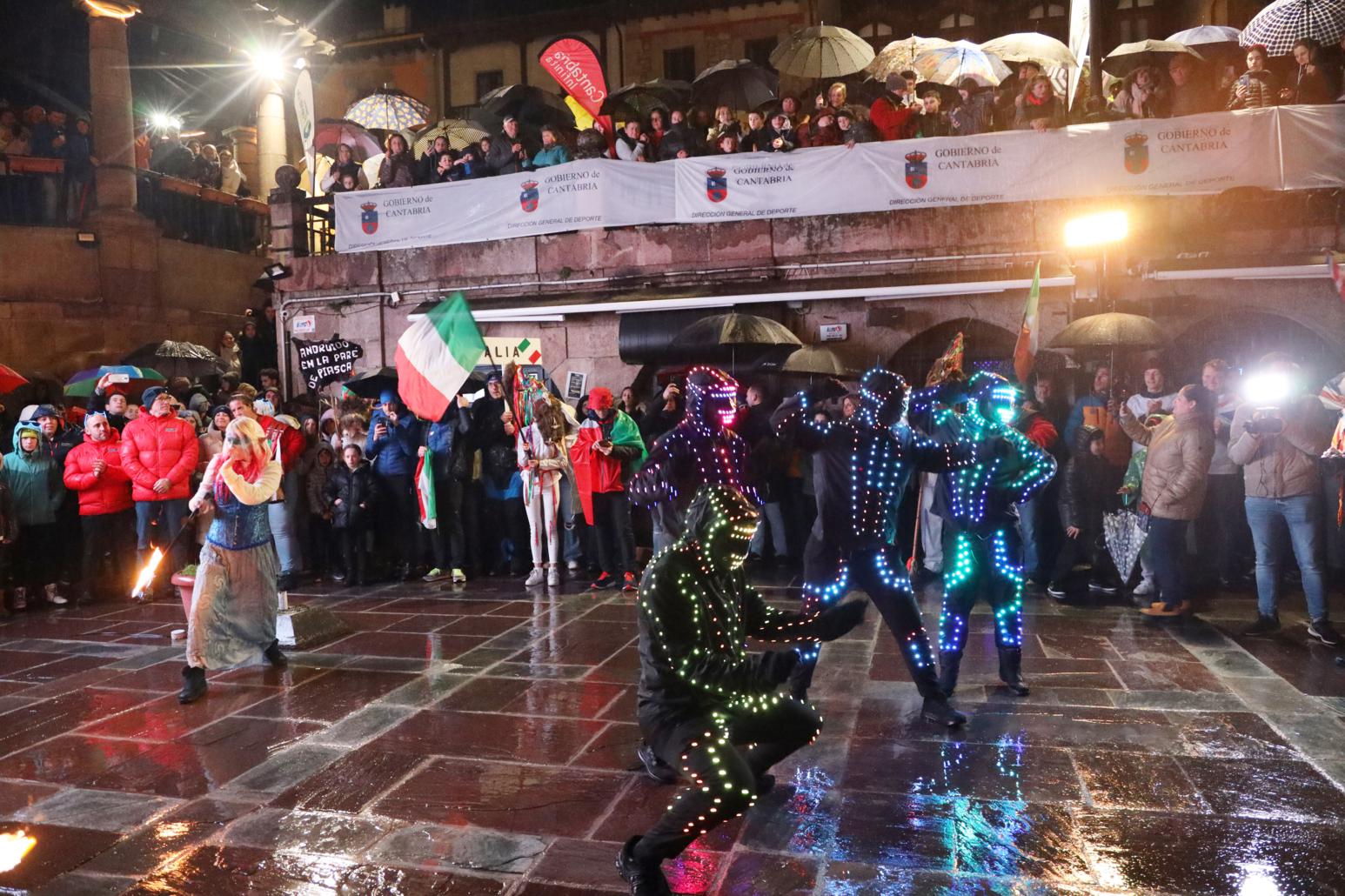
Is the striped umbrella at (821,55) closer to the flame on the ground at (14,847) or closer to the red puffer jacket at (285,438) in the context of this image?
the red puffer jacket at (285,438)

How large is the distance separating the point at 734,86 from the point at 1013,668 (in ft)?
43.8

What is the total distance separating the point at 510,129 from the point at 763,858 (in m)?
12.6

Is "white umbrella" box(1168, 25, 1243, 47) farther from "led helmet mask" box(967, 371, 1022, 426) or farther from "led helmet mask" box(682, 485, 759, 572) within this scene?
"led helmet mask" box(682, 485, 759, 572)

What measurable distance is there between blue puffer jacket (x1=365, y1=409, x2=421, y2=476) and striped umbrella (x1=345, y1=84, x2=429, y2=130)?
11.9 meters

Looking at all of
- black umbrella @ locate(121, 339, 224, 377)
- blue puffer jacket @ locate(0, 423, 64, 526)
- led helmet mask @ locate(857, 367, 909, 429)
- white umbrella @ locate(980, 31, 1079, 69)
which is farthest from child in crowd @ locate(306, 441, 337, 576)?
white umbrella @ locate(980, 31, 1079, 69)

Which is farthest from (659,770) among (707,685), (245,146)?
(245,146)

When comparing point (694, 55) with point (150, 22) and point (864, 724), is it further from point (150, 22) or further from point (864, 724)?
point (864, 724)

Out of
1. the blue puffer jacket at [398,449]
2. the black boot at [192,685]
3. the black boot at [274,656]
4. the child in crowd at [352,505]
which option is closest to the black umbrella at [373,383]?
the blue puffer jacket at [398,449]

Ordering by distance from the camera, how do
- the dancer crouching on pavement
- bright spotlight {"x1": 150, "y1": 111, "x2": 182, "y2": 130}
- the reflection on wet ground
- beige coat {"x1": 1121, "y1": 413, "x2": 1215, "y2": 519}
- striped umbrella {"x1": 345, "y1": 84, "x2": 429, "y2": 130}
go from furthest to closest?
bright spotlight {"x1": 150, "y1": 111, "x2": 182, "y2": 130} → striped umbrella {"x1": 345, "y1": 84, "x2": 429, "y2": 130} → beige coat {"x1": 1121, "y1": 413, "x2": 1215, "y2": 519} → the dancer crouching on pavement → the reflection on wet ground

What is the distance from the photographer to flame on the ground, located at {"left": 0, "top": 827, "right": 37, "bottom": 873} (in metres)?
3.87

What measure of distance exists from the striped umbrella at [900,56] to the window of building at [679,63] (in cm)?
975

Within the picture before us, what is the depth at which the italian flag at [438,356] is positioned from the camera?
7.61 m

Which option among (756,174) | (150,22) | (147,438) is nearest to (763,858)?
(147,438)

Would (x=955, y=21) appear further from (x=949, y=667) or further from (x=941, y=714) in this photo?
(x=941, y=714)
